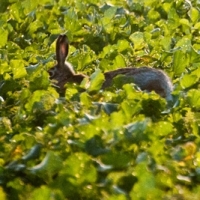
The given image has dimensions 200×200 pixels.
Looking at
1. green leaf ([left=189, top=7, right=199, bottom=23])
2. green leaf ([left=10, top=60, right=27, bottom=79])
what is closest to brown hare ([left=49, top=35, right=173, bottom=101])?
green leaf ([left=10, top=60, right=27, bottom=79])

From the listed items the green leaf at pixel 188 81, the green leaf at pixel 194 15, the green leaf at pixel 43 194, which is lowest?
the green leaf at pixel 194 15

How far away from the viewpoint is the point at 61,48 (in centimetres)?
699

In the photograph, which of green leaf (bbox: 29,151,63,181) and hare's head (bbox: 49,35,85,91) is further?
hare's head (bbox: 49,35,85,91)

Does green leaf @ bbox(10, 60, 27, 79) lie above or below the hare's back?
above

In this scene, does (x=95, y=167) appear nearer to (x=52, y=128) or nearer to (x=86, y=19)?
(x=52, y=128)

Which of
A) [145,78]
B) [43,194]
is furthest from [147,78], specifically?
[43,194]

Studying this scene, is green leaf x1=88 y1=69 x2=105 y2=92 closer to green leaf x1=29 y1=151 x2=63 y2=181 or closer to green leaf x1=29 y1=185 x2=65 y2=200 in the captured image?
green leaf x1=29 y1=151 x2=63 y2=181

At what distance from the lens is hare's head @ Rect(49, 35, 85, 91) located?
694cm

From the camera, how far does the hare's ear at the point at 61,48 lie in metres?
6.98

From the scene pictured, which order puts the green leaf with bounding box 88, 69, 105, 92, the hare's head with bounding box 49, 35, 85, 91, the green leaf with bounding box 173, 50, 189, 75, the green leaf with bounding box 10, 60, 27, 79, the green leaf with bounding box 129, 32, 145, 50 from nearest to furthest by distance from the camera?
the green leaf with bounding box 88, 69, 105, 92, the green leaf with bounding box 10, 60, 27, 79, the green leaf with bounding box 173, 50, 189, 75, the hare's head with bounding box 49, 35, 85, 91, the green leaf with bounding box 129, 32, 145, 50

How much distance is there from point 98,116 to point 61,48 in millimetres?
2265

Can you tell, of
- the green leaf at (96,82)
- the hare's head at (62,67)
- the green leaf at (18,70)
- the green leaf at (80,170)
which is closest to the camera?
the green leaf at (80,170)

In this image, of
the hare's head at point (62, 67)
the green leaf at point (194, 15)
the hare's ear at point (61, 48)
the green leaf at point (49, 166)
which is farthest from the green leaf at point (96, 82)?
the green leaf at point (194, 15)

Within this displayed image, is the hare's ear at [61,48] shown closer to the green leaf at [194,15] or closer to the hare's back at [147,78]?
the hare's back at [147,78]
